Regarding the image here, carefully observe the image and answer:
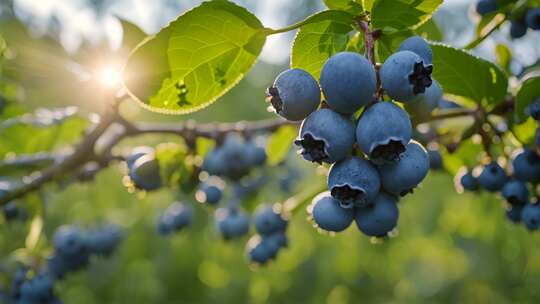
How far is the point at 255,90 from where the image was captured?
8.23 meters

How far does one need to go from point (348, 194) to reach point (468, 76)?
0.65 m

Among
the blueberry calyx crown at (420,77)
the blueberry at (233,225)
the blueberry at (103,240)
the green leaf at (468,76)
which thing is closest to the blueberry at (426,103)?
the green leaf at (468,76)

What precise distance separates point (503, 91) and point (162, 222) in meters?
2.12

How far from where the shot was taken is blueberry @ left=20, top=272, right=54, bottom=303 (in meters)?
2.40

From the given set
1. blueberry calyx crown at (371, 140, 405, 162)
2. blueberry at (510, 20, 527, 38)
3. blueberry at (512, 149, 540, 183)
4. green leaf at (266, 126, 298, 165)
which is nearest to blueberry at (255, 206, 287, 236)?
green leaf at (266, 126, 298, 165)

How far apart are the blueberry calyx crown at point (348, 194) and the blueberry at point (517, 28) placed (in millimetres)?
990

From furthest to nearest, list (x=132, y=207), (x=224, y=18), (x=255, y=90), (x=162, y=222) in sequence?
(x=255, y=90), (x=132, y=207), (x=162, y=222), (x=224, y=18)

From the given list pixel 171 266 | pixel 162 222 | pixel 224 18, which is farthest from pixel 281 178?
pixel 224 18

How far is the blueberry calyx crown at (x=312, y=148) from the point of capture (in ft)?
3.34

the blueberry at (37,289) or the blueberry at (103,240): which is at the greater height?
the blueberry at (37,289)

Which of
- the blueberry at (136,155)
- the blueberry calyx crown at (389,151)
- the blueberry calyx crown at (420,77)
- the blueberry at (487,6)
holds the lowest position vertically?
the blueberry at (136,155)

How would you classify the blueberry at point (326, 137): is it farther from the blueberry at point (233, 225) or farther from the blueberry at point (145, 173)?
the blueberry at point (233, 225)

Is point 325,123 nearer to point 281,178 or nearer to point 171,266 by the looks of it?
point 281,178

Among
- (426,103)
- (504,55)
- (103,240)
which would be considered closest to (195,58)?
(426,103)
